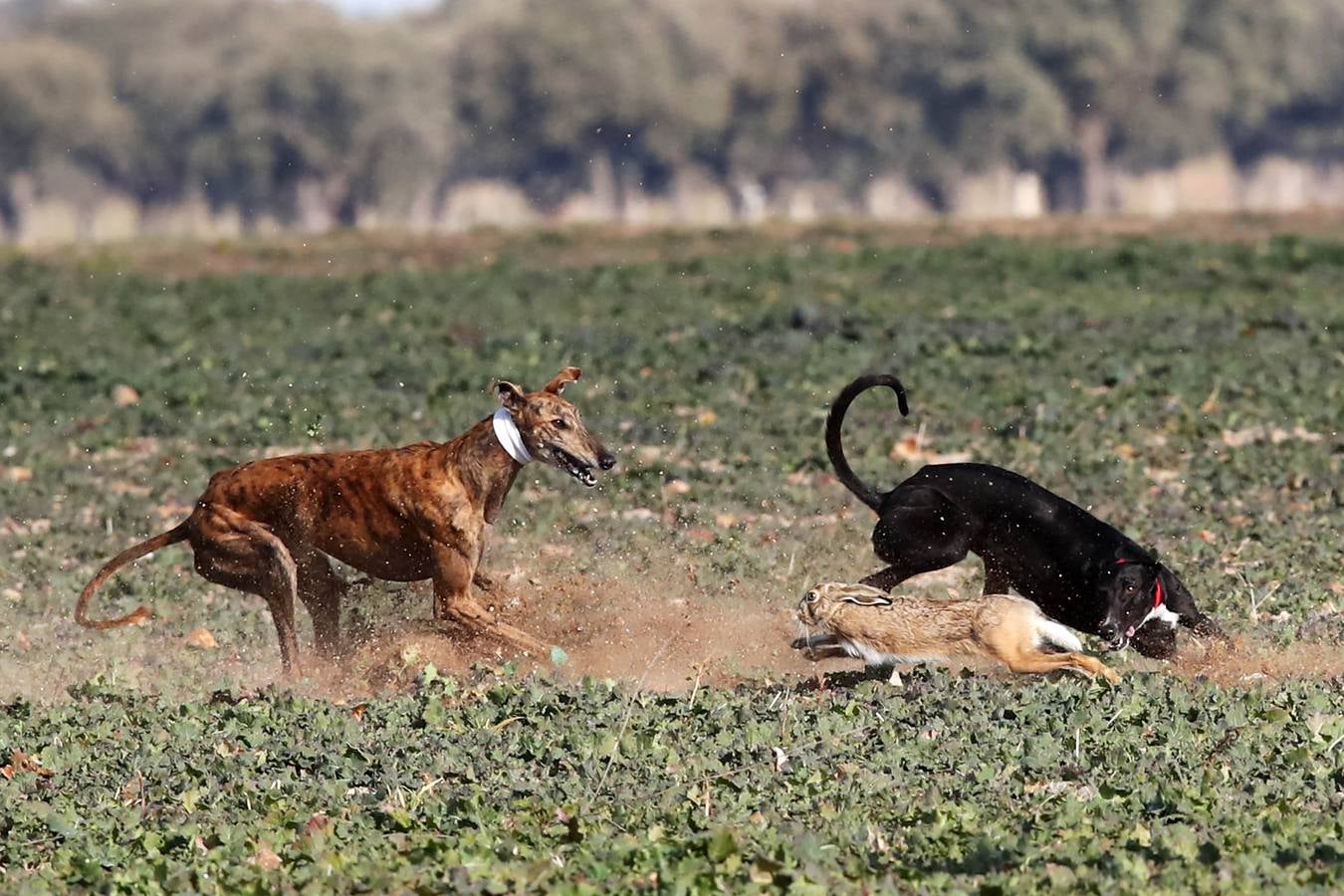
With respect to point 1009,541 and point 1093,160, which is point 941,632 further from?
point 1093,160

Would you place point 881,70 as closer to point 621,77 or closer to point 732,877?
point 621,77

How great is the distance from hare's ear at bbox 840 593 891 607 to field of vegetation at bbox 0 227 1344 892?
49 cm

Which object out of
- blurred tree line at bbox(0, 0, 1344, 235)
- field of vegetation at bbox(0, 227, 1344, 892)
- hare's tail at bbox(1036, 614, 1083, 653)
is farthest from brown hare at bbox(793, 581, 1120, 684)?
blurred tree line at bbox(0, 0, 1344, 235)

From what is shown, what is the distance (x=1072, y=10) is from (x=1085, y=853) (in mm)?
80707

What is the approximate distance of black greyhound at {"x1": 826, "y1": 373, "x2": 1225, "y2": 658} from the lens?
10.4m

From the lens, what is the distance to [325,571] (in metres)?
11.0

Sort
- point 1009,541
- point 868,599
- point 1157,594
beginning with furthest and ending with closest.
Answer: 1. point 1009,541
2. point 1157,594
3. point 868,599

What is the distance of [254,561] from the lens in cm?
1065

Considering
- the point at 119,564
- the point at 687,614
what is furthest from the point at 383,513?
the point at 687,614

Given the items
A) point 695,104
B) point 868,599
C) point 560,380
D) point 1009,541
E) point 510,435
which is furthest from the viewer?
point 695,104

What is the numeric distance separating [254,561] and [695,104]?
254ft

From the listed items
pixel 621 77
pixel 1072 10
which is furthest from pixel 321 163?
pixel 1072 10

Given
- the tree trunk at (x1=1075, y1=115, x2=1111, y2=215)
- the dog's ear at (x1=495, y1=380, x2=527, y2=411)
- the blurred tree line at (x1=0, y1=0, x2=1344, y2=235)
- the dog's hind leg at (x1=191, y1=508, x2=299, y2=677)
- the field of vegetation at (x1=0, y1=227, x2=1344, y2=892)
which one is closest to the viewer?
the field of vegetation at (x1=0, y1=227, x2=1344, y2=892)

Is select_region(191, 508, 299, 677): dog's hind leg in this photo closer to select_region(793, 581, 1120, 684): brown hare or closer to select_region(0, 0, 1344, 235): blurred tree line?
select_region(793, 581, 1120, 684): brown hare
